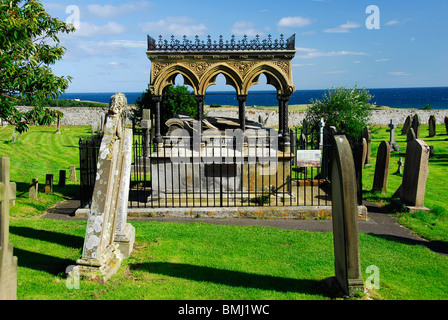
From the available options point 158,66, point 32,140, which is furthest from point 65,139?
point 158,66

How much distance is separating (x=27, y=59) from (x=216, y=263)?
22.3 ft

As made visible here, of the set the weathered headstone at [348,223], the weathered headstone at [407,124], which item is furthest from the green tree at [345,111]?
the weathered headstone at [348,223]

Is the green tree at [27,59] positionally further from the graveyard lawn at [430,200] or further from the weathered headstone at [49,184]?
the graveyard lawn at [430,200]

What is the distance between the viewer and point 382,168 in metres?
12.8

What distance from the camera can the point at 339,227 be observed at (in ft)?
17.7

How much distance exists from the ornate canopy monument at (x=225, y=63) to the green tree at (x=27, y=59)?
2.94 m

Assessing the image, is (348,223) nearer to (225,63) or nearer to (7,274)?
(7,274)

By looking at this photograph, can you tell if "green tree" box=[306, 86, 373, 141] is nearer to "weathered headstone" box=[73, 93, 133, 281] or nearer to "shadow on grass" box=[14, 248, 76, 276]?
"weathered headstone" box=[73, 93, 133, 281]

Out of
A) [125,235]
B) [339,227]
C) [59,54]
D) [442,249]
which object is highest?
[59,54]

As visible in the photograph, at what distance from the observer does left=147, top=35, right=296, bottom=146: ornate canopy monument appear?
40.9ft

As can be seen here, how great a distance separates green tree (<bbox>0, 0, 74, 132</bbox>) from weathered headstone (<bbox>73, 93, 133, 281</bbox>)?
12.1 ft

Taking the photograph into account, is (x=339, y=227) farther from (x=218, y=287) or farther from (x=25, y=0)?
(x=25, y=0)

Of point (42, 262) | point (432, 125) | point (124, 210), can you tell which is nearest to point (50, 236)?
point (42, 262)

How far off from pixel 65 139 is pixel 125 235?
24217 millimetres
